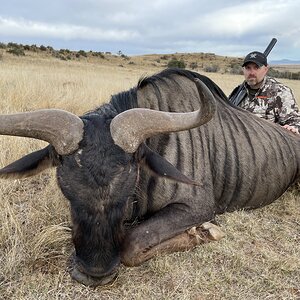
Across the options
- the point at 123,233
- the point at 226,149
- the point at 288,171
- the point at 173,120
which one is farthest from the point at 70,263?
the point at 288,171

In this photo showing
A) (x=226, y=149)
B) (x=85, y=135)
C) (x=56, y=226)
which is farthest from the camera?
(x=226, y=149)

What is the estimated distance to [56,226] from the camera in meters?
3.57

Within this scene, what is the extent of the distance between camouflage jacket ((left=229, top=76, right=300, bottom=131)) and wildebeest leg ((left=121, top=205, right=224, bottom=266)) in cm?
276

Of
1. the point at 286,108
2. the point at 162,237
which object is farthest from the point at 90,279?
the point at 286,108

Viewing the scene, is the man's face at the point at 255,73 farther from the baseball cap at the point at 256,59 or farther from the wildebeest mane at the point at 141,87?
the wildebeest mane at the point at 141,87

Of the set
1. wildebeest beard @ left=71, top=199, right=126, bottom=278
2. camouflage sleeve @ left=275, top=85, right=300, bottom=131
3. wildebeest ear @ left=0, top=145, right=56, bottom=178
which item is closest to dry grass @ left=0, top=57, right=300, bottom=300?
wildebeest beard @ left=71, top=199, right=126, bottom=278

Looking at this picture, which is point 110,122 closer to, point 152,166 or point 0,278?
point 152,166

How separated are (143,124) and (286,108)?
3718mm

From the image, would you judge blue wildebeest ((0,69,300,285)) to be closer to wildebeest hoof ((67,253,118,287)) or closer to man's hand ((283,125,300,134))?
wildebeest hoof ((67,253,118,287))

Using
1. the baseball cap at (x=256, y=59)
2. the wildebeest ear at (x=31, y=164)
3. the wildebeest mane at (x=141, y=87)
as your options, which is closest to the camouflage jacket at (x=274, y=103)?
the baseball cap at (x=256, y=59)

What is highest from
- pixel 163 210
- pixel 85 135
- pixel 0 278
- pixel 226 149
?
pixel 85 135

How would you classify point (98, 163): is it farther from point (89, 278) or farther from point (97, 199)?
point (89, 278)

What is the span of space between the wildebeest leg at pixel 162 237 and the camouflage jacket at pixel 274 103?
2.76m

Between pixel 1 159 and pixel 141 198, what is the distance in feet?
7.60
